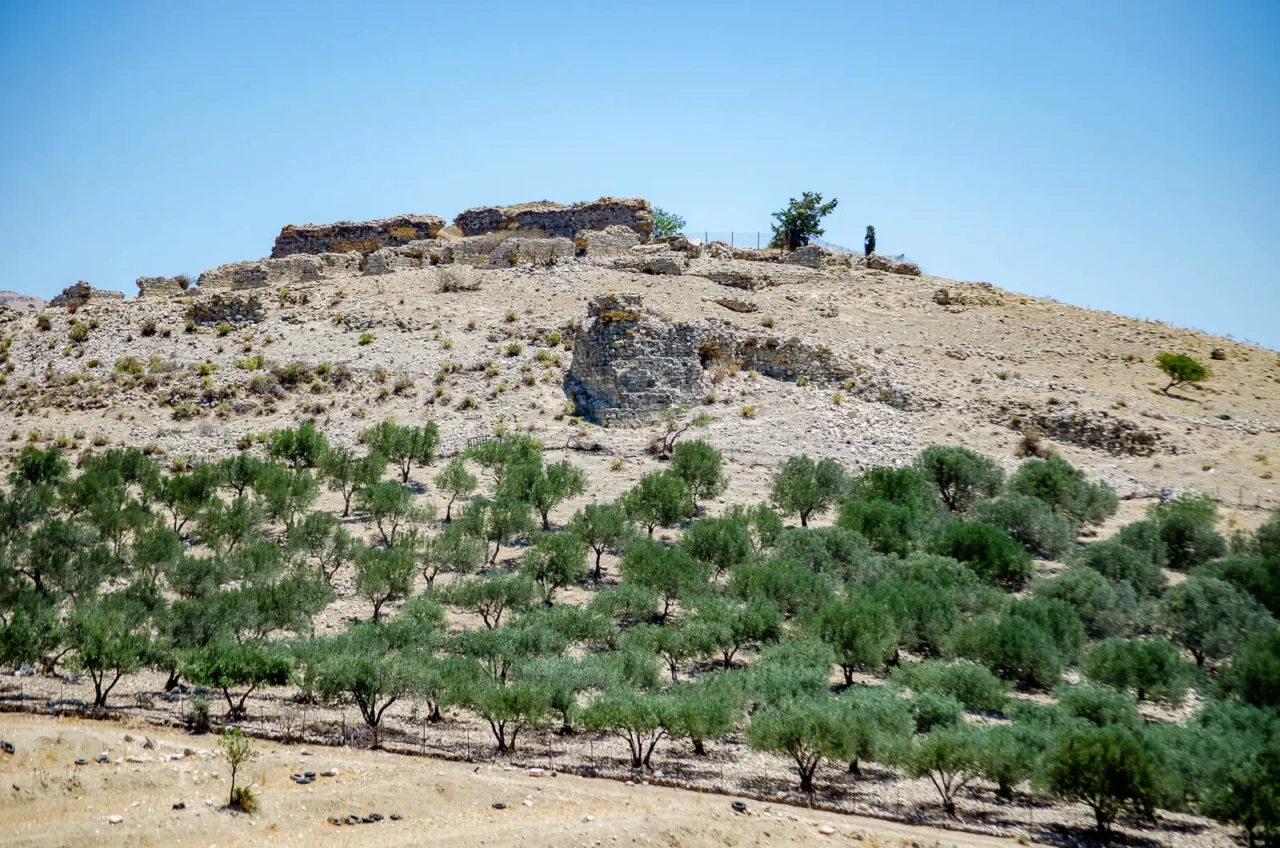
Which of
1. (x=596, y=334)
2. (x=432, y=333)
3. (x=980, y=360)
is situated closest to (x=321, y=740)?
(x=596, y=334)

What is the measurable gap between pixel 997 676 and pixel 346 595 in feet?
42.7

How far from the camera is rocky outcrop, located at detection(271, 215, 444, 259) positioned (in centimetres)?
4809

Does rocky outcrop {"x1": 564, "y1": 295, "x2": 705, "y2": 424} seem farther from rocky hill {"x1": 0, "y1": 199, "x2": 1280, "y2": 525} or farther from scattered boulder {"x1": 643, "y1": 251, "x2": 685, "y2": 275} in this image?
scattered boulder {"x1": 643, "y1": 251, "x2": 685, "y2": 275}

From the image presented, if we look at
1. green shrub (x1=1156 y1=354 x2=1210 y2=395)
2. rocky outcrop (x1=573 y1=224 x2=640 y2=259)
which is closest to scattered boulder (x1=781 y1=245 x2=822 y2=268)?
rocky outcrop (x1=573 y1=224 x2=640 y2=259)

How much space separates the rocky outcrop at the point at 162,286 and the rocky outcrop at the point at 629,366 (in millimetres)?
18605

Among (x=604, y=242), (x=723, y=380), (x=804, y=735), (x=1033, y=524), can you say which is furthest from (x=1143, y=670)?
(x=604, y=242)

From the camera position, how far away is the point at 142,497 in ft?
88.1

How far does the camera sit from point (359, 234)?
48.3 metres

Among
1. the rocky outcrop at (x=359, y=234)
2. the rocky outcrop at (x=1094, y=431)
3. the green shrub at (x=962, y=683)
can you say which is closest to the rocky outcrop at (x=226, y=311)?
the rocky outcrop at (x=359, y=234)

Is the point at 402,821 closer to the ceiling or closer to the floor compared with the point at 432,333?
closer to the floor

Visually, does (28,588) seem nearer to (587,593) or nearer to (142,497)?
(142,497)

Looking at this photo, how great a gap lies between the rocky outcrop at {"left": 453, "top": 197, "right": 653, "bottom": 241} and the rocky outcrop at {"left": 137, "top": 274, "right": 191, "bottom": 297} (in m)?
12.3

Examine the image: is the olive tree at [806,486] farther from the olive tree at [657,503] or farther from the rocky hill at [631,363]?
the olive tree at [657,503]

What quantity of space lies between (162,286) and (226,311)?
6058 mm
